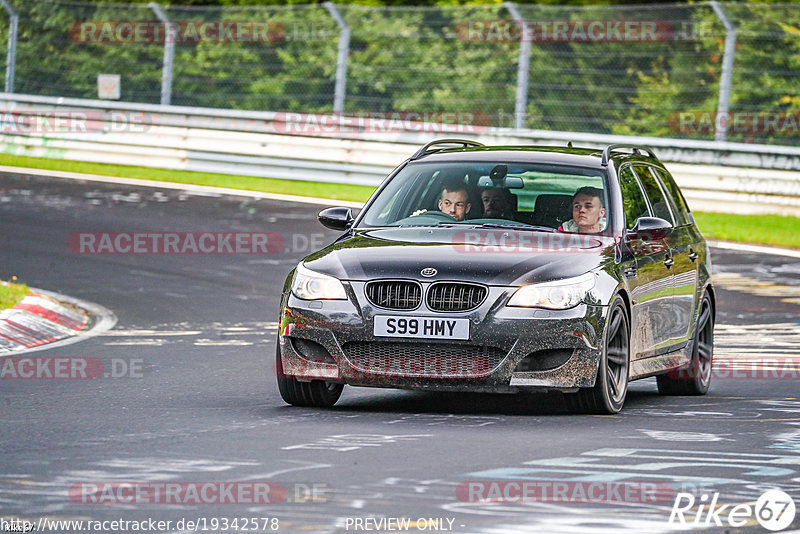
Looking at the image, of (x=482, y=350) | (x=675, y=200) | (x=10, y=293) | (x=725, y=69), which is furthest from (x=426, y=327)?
(x=725, y=69)

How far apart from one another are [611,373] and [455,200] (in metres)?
1.65

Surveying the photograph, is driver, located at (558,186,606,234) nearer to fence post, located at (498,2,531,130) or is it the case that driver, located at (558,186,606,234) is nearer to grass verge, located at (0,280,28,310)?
grass verge, located at (0,280,28,310)

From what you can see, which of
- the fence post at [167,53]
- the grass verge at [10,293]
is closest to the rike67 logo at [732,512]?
the grass verge at [10,293]

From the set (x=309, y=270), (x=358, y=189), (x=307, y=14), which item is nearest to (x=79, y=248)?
(x=358, y=189)

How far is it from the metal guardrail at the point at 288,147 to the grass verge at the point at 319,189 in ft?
0.55

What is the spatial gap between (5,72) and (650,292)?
21.4m

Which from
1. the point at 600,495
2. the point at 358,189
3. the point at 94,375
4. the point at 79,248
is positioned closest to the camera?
the point at 600,495

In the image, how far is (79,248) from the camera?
18641 millimetres

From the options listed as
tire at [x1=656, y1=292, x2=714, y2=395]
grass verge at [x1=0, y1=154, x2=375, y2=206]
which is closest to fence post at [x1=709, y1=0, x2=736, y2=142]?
grass verge at [x1=0, y1=154, x2=375, y2=206]

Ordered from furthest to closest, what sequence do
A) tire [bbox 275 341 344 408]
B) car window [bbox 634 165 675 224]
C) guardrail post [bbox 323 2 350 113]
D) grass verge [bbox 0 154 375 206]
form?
guardrail post [bbox 323 2 350 113], grass verge [bbox 0 154 375 206], car window [bbox 634 165 675 224], tire [bbox 275 341 344 408]

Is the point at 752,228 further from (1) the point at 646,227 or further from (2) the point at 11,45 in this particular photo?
(2) the point at 11,45

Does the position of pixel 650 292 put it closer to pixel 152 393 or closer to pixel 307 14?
pixel 152 393

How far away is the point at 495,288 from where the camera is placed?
8.98 metres

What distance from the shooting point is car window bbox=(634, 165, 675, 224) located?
1105 cm
